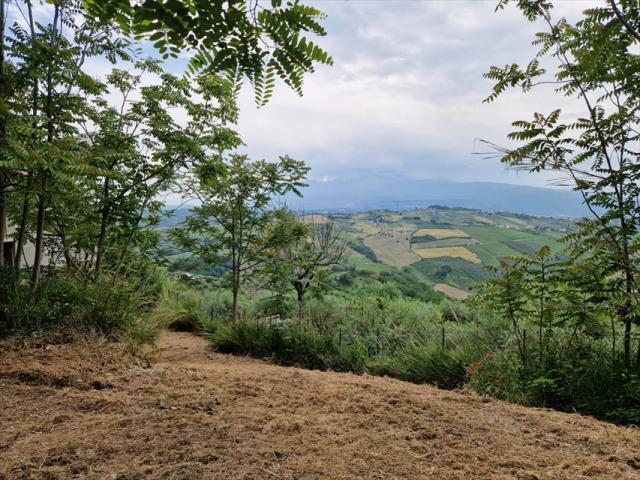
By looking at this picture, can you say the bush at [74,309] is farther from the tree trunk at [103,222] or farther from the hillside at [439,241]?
the hillside at [439,241]

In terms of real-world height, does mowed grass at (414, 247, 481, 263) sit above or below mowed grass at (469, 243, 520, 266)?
below

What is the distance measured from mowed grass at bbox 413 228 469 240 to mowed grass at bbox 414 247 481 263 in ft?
11.2

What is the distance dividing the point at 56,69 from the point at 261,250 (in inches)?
159

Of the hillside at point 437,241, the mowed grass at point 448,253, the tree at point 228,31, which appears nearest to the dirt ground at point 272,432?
the tree at point 228,31

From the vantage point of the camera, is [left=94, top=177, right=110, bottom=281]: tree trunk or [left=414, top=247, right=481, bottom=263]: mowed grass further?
[left=414, top=247, right=481, bottom=263]: mowed grass

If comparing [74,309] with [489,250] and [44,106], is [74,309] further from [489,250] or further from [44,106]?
[489,250]

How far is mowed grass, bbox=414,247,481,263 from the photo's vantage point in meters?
21.3

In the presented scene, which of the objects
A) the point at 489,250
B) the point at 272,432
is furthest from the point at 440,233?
the point at 272,432

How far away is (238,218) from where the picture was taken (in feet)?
22.0

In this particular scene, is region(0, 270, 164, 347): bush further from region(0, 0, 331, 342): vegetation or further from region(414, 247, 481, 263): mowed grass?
region(414, 247, 481, 263): mowed grass

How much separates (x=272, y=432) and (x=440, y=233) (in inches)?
1148

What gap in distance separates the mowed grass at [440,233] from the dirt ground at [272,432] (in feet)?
88.0

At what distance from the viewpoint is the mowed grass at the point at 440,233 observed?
28.6 m

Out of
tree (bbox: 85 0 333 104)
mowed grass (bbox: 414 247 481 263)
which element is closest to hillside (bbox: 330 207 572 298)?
mowed grass (bbox: 414 247 481 263)
